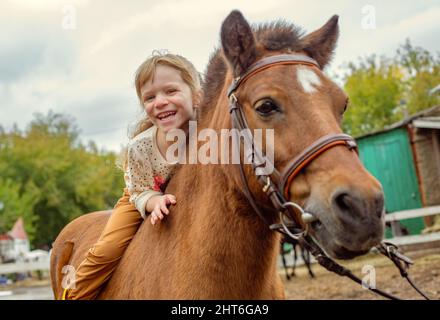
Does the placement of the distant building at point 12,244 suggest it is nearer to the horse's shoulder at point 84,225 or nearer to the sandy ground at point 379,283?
the sandy ground at point 379,283

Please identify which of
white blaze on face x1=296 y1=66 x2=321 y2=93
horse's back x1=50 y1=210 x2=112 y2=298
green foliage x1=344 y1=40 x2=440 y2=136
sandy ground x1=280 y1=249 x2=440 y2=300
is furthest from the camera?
green foliage x1=344 y1=40 x2=440 y2=136

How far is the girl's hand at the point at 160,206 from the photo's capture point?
9.94 ft

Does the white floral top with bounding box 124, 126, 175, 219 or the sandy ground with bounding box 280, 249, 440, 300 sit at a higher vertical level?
the white floral top with bounding box 124, 126, 175, 219

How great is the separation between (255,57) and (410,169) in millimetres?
16357

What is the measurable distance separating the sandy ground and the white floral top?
5.71m

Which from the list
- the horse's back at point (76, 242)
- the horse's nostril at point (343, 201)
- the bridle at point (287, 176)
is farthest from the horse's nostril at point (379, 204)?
the horse's back at point (76, 242)

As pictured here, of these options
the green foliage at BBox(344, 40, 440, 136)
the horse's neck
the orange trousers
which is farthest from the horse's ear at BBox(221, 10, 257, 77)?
the green foliage at BBox(344, 40, 440, 136)

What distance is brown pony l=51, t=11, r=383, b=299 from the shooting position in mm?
2156

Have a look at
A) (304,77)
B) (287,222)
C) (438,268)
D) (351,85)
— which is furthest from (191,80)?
(351,85)

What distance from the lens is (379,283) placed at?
33.3 feet

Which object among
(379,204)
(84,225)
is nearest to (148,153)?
(379,204)

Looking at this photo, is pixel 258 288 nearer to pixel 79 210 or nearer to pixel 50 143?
pixel 79 210

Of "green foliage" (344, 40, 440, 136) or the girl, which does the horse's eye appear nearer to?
the girl
